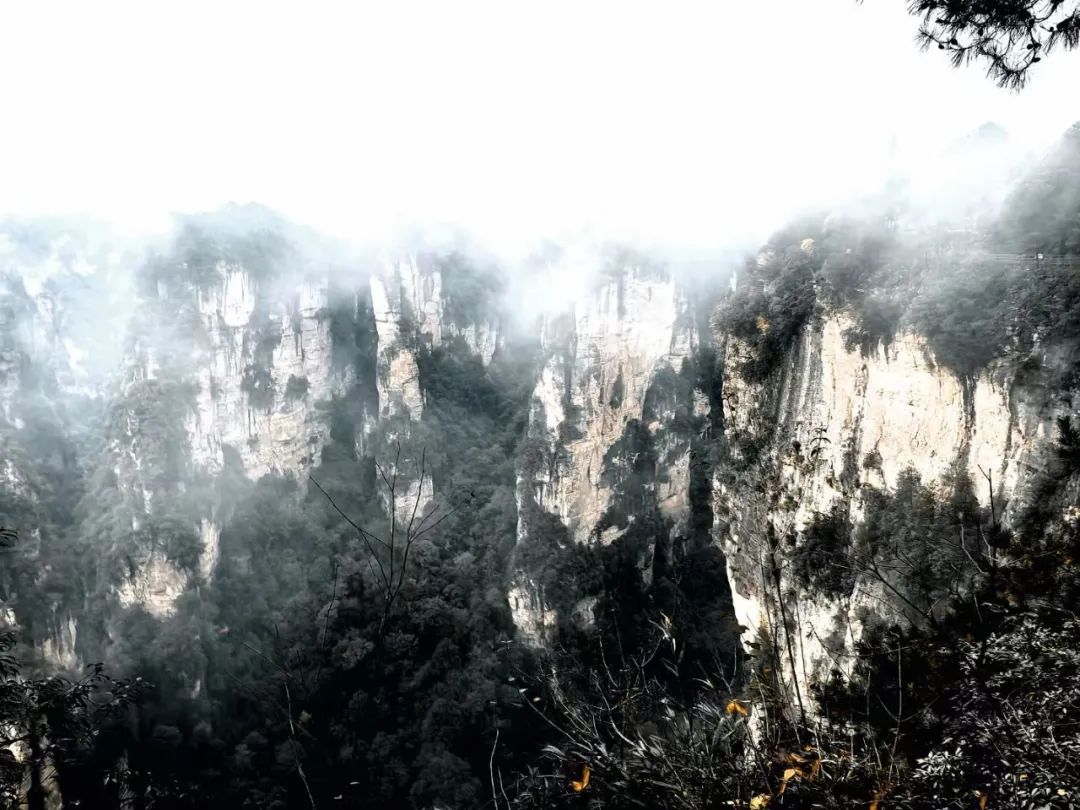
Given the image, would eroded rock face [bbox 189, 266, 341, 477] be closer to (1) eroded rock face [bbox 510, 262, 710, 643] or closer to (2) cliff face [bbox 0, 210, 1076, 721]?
(2) cliff face [bbox 0, 210, 1076, 721]

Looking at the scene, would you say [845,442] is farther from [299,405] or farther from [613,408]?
[299,405]

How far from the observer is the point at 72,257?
1375 inches

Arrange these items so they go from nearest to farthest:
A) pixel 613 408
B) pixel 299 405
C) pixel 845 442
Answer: pixel 845 442 < pixel 613 408 < pixel 299 405

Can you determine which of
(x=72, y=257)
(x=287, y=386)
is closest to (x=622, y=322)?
(x=287, y=386)

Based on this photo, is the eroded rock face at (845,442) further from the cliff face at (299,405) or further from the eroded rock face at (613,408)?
the eroded rock face at (613,408)

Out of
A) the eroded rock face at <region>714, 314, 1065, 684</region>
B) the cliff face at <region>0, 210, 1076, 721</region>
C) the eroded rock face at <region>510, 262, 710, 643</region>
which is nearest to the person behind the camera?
the eroded rock face at <region>714, 314, 1065, 684</region>

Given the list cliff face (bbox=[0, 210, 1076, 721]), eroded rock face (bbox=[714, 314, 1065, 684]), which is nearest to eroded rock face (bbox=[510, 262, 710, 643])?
cliff face (bbox=[0, 210, 1076, 721])

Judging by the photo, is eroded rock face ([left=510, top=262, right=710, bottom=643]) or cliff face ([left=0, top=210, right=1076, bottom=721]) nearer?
cliff face ([left=0, top=210, right=1076, bottom=721])

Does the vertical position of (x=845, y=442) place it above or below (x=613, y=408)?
below

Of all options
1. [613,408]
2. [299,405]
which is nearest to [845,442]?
[613,408]

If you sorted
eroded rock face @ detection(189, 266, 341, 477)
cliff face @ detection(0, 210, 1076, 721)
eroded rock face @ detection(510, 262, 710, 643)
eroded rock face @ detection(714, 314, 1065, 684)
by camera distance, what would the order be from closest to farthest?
eroded rock face @ detection(714, 314, 1065, 684)
cliff face @ detection(0, 210, 1076, 721)
eroded rock face @ detection(510, 262, 710, 643)
eroded rock face @ detection(189, 266, 341, 477)

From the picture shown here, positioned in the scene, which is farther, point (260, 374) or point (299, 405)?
point (299, 405)

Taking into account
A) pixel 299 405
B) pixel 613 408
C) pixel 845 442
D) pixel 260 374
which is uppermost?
pixel 260 374

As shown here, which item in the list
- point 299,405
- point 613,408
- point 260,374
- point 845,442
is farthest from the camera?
point 299,405
